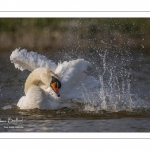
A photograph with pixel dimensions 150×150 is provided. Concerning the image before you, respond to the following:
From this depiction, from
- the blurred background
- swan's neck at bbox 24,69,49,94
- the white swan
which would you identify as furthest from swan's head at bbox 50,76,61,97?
the blurred background

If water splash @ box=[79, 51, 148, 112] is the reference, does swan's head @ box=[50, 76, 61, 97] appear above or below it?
above

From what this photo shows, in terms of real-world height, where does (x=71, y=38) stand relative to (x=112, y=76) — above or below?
above

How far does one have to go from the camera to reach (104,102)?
11789 millimetres

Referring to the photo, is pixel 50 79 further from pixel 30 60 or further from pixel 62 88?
pixel 30 60

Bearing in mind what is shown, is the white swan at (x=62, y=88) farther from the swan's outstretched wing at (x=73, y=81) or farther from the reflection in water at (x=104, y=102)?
the reflection in water at (x=104, y=102)

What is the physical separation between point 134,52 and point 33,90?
4531 millimetres

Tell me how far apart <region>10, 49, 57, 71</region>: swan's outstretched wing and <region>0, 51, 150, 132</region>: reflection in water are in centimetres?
78

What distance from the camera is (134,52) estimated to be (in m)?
15.8

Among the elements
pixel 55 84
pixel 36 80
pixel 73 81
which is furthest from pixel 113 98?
pixel 36 80

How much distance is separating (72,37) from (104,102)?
391 cm

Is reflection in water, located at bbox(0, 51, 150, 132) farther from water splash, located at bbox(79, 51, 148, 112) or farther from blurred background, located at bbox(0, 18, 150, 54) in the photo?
blurred background, located at bbox(0, 18, 150, 54)

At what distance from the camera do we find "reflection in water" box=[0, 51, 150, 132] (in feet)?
35.0
